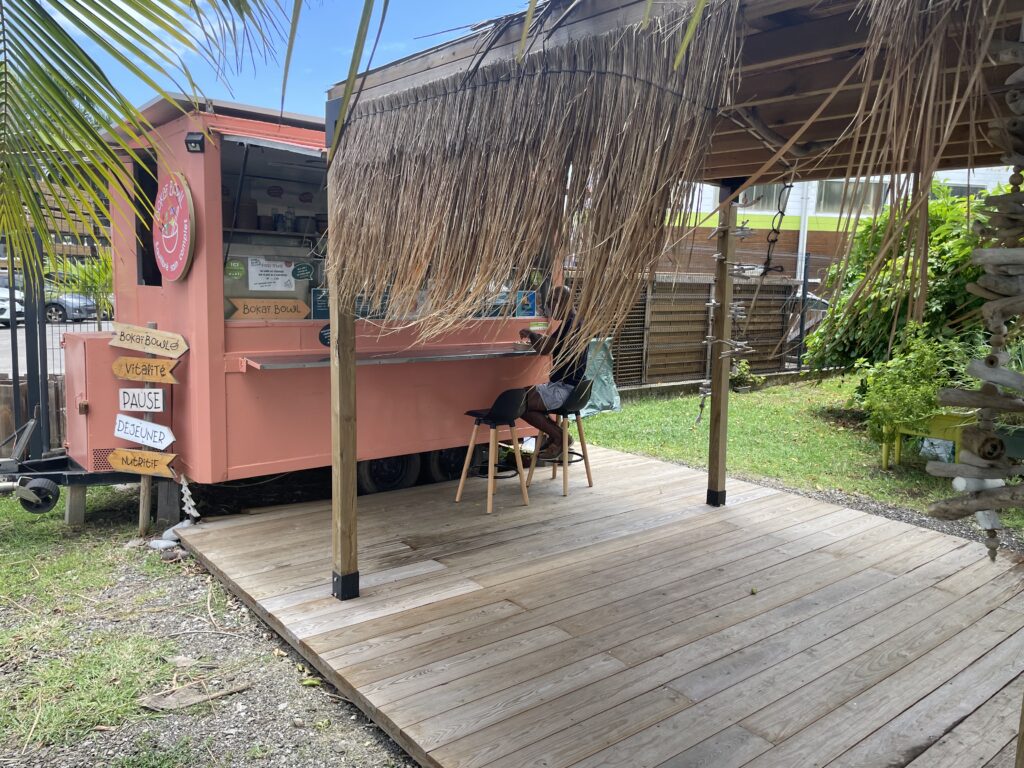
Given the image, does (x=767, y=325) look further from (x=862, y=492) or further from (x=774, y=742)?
(x=774, y=742)

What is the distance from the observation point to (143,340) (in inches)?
181

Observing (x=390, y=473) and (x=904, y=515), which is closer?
(x=904, y=515)

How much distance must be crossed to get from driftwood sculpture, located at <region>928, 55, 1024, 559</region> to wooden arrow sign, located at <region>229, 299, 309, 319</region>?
152 inches

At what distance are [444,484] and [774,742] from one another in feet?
11.3

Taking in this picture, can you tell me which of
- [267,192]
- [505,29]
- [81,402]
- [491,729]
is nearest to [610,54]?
[505,29]

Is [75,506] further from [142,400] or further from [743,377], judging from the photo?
[743,377]

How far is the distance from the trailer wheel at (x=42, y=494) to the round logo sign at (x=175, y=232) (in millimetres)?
1382

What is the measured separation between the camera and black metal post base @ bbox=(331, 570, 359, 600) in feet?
11.5

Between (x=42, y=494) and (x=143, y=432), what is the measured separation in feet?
2.14

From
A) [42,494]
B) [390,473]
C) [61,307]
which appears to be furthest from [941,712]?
[61,307]

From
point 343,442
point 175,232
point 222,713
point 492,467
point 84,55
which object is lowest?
point 222,713

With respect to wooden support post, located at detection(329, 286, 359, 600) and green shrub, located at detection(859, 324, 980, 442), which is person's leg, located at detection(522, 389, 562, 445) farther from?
green shrub, located at detection(859, 324, 980, 442)

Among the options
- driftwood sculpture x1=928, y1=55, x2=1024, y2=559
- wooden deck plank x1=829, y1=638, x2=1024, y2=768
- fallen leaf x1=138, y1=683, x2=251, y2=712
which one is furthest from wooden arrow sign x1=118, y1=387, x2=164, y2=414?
driftwood sculpture x1=928, y1=55, x2=1024, y2=559

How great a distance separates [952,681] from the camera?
9.40ft
